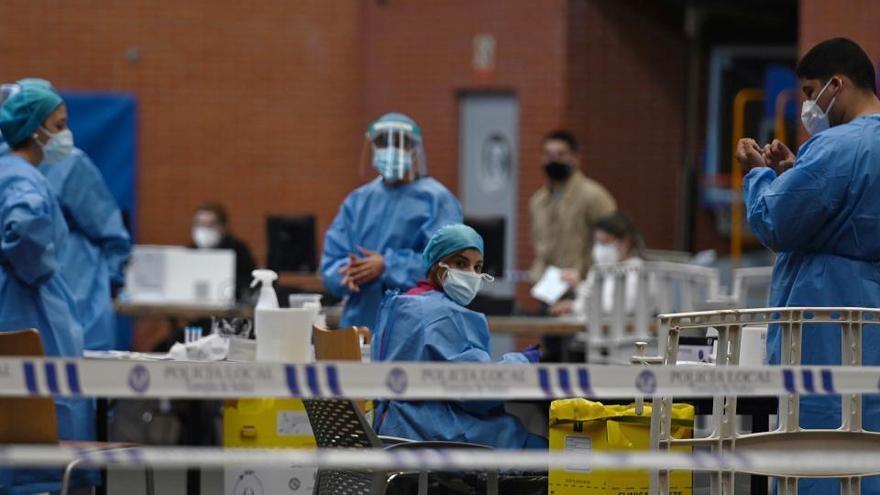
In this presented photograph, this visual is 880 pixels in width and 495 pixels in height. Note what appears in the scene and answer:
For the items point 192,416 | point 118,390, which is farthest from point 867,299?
point 192,416

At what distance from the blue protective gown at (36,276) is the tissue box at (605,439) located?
2.25m

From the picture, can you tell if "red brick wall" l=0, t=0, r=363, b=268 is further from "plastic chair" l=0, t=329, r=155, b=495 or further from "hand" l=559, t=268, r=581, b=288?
"plastic chair" l=0, t=329, r=155, b=495

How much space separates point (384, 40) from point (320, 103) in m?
0.78

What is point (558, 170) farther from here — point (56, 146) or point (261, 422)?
point (261, 422)

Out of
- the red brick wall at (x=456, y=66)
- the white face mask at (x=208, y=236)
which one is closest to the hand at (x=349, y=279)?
the white face mask at (x=208, y=236)

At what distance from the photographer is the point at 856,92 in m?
5.62

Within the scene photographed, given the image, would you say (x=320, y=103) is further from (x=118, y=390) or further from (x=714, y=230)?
(x=118, y=390)

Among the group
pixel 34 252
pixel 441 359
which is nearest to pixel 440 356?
pixel 441 359

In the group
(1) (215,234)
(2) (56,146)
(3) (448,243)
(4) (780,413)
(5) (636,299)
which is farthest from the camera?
(1) (215,234)

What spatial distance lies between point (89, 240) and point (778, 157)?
12.2 ft

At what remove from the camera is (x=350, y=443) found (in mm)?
5180

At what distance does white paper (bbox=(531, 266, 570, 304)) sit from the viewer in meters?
10.4

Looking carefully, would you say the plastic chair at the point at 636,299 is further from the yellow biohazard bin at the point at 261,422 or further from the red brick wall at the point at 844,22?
the yellow biohazard bin at the point at 261,422

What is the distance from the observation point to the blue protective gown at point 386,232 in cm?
757
